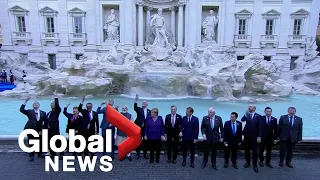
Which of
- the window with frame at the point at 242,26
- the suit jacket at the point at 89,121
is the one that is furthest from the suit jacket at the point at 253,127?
the window with frame at the point at 242,26

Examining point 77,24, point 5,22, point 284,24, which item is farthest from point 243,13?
point 5,22

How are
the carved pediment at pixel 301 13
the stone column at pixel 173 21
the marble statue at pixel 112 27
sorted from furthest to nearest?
the stone column at pixel 173 21 → the carved pediment at pixel 301 13 → the marble statue at pixel 112 27

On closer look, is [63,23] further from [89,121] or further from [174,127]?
[174,127]

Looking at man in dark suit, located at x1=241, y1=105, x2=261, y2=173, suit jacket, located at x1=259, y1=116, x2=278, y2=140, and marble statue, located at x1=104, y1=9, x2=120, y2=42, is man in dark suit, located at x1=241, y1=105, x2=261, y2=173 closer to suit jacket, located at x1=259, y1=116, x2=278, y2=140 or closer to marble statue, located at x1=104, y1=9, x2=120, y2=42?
suit jacket, located at x1=259, y1=116, x2=278, y2=140

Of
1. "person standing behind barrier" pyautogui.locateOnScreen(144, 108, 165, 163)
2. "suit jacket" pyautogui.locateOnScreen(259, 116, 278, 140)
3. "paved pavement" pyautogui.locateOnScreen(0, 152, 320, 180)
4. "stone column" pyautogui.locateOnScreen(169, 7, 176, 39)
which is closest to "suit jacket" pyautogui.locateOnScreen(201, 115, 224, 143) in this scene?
"paved pavement" pyautogui.locateOnScreen(0, 152, 320, 180)

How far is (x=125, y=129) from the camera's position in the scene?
454 centimetres

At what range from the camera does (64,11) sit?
703 inches

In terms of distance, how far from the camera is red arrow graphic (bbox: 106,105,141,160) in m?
4.46

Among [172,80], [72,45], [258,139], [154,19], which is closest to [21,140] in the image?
A: [258,139]

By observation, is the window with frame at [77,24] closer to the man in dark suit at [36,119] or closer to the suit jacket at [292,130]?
the man in dark suit at [36,119]

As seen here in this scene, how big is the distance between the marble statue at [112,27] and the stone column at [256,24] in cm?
997

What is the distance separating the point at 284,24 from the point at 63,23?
53.2ft

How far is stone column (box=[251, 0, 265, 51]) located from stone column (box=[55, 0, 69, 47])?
13.7 m

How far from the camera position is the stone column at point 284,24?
17883 millimetres
